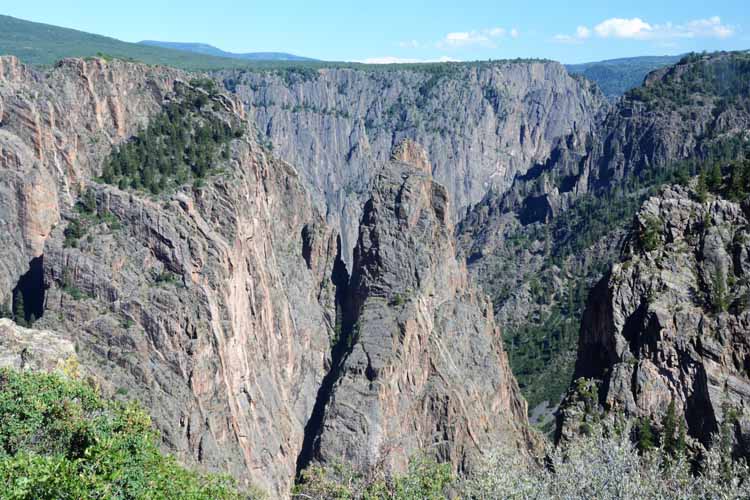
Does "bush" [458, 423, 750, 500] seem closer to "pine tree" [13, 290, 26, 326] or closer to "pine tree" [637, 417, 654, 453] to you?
"pine tree" [637, 417, 654, 453]

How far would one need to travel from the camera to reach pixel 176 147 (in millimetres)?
89125

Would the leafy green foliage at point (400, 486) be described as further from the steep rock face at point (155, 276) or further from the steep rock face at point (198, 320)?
the steep rock face at point (198, 320)

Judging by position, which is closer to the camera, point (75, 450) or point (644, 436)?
point (75, 450)

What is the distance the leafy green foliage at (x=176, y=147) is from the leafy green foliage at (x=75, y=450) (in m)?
41.0

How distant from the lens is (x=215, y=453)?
74750mm

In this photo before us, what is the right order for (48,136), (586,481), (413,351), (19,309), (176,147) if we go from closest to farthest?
(586,481)
(19,309)
(48,136)
(176,147)
(413,351)

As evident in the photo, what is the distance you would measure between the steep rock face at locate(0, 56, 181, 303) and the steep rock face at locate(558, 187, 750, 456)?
49.7 metres

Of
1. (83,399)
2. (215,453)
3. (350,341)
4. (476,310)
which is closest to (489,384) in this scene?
(476,310)

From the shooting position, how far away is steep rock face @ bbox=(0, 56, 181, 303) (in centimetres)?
7594

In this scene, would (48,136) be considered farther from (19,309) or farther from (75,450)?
(75,450)

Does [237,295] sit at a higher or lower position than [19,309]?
lower

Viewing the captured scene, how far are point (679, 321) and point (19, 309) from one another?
55914mm

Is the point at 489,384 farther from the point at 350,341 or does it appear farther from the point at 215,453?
the point at 215,453

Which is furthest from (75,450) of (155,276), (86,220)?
(86,220)
